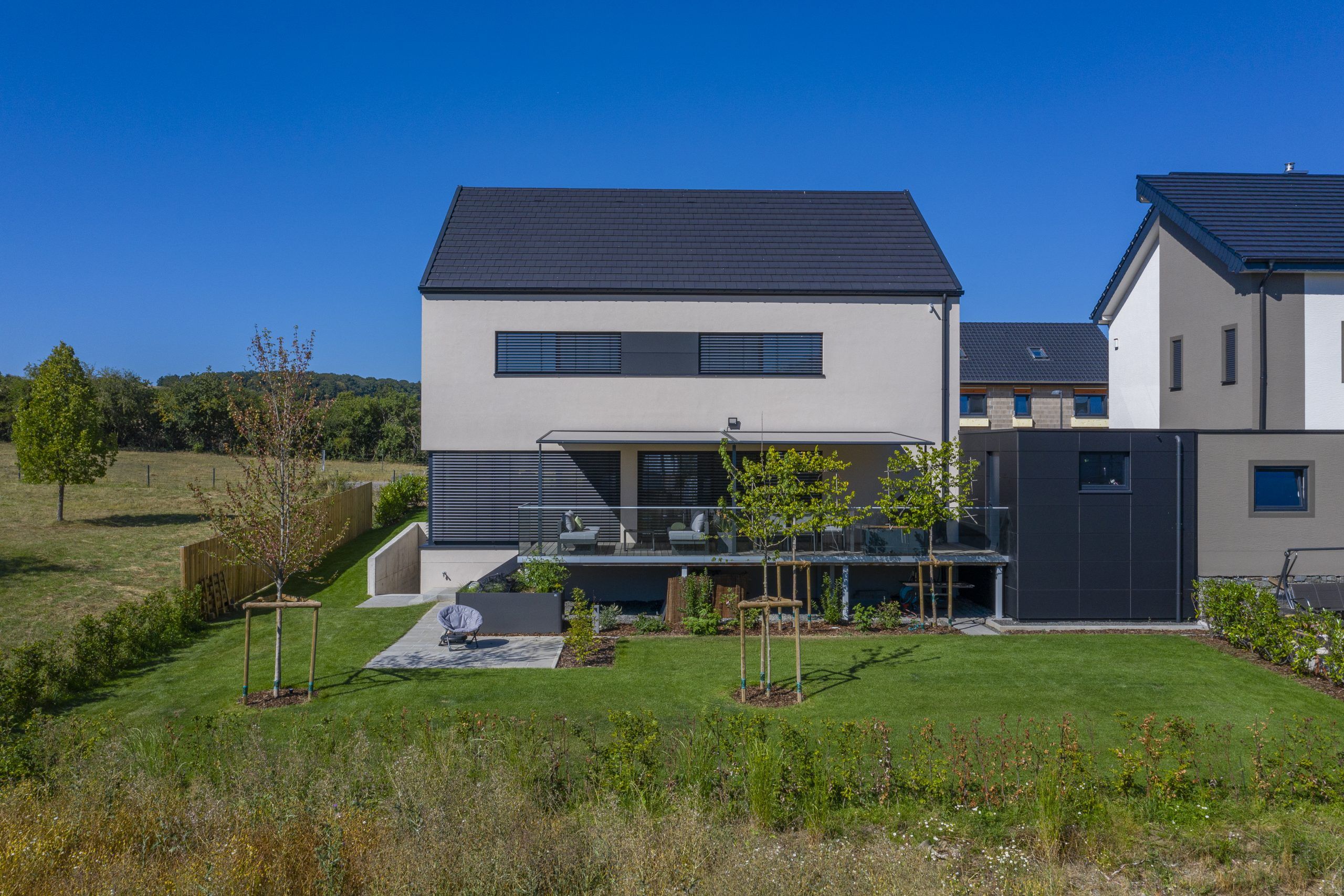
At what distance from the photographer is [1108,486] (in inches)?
545

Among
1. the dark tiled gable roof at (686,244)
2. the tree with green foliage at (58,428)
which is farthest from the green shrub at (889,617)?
the tree with green foliage at (58,428)

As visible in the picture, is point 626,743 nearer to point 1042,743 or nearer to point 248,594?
point 1042,743

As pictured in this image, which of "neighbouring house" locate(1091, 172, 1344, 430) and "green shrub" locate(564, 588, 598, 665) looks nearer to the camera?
"green shrub" locate(564, 588, 598, 665)

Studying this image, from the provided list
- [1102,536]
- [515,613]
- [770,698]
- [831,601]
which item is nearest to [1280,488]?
[1102,536]

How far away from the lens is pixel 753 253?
17.9m

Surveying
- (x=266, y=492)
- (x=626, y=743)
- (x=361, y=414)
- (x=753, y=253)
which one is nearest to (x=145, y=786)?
(x=626, y=743)

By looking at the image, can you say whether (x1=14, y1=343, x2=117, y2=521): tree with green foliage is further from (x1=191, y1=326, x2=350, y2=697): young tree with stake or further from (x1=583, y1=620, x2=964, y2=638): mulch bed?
(x1=583, y1=620, x2=964, y2=638): mulch bed

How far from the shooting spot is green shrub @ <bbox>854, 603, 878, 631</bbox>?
1361cm

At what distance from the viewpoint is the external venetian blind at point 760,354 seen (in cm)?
1691

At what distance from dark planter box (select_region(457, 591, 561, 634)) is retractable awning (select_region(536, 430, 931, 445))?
9.79 ft

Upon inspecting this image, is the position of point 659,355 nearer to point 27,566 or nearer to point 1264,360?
point 1264,360

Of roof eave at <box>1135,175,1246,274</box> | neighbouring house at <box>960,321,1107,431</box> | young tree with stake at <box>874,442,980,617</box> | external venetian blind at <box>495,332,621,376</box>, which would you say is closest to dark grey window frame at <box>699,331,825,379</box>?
external venetian blind at <box>495,332,621,376</box>

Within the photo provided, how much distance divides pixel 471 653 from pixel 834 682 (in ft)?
17.1

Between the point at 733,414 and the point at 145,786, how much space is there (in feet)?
40.6
